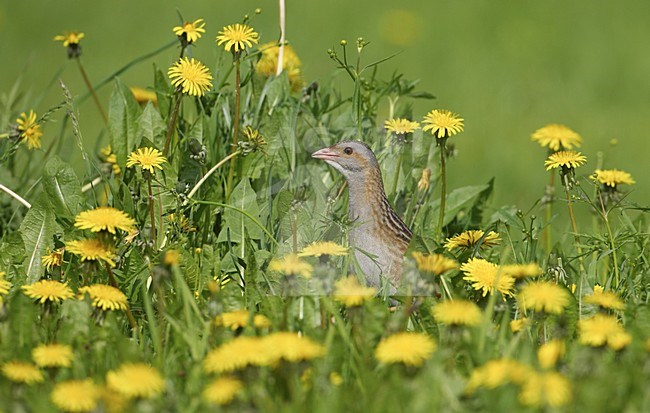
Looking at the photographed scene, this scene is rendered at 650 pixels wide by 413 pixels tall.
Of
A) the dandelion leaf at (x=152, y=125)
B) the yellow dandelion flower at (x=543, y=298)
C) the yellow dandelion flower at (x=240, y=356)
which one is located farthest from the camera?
the dandelion leaf at (x=152, y=125)

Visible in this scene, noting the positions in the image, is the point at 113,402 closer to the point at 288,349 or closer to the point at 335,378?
the point at 288,349

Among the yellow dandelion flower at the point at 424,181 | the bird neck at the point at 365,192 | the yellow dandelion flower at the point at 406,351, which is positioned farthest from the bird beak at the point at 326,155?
the yellow dandelion flower at the point at 406,351

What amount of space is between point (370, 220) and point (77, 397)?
1840mm

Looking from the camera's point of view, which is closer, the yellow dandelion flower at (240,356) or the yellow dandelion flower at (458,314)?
the yellow dandelion flower at (240,356)

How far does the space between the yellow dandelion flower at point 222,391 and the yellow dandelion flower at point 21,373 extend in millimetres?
472

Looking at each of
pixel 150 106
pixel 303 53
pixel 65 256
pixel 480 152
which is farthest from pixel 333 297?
pixel 303 53

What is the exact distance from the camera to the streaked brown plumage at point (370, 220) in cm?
406

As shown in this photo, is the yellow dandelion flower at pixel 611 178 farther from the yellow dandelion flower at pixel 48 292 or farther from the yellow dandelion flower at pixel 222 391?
the yellow dandelion flower at pixel 222 391

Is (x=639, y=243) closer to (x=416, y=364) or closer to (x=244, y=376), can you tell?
(x=416, y=364)

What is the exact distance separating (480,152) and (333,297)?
498cm

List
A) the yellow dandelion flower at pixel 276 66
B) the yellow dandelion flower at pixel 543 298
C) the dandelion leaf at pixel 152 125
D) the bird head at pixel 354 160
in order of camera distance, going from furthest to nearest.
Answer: the yellow dandelion flower at pixel 276 66, the dandelion leaf at pixel 152 125, the bird head at pixel 354 160, the yellow dandelion flower at pixel 543 298

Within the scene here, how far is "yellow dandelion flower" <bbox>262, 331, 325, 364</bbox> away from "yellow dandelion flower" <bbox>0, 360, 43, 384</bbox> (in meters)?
0.59

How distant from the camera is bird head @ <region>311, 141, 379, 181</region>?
437 cm

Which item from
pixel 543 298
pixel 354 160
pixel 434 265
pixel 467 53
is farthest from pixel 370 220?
pixel 467 53
